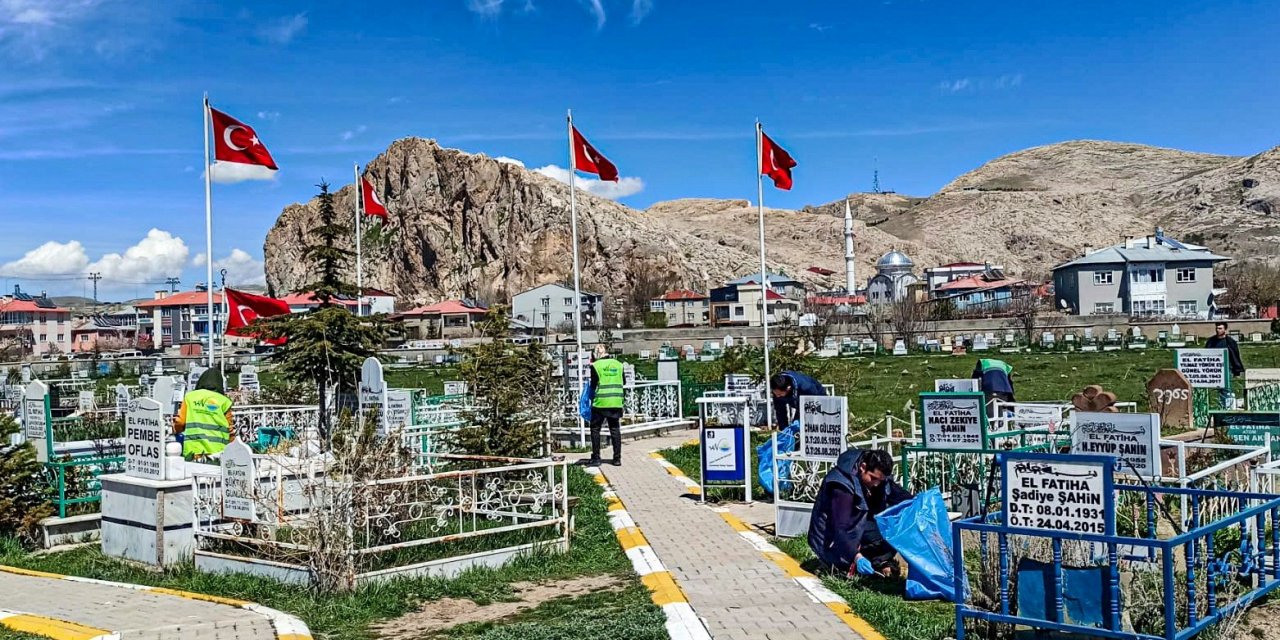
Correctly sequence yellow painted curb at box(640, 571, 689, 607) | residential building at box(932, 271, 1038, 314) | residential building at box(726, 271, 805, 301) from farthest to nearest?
residential building at box(726, 271, 805, 301) → residential building at box(932, 271, 1038, 314) → yellow painted curb at box(640, 571, 689, 607)

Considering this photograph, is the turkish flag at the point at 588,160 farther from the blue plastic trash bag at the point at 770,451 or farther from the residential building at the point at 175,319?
the residential building at the point at 175,319

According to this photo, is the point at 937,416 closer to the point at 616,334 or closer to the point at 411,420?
the point at 411,420

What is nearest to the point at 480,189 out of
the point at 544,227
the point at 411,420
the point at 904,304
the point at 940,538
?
the point at 544,227

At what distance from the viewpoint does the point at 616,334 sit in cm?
7725

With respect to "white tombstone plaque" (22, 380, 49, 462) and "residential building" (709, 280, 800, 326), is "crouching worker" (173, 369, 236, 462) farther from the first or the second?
"residential building" (709, 280, 800, 326)

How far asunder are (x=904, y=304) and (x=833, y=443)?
59.3 m

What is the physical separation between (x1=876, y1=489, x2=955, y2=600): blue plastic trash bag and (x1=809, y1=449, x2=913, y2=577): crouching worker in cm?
33

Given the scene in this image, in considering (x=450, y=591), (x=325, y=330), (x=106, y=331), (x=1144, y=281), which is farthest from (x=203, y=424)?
(x=106, y=331)

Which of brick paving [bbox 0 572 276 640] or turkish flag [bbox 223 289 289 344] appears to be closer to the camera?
brick paving [bbox 0 572 276 640]

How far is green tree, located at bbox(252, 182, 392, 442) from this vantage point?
17.8 meters

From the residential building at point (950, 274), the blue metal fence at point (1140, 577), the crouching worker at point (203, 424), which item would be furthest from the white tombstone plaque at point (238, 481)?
the residential building at point (950, 274)

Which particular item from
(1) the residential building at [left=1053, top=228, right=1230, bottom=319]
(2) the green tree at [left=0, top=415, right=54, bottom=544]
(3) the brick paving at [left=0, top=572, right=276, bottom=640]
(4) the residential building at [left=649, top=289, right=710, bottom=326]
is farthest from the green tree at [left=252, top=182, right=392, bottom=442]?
(4) the residential building at [left=649, top=289, right=710, bottom=326]

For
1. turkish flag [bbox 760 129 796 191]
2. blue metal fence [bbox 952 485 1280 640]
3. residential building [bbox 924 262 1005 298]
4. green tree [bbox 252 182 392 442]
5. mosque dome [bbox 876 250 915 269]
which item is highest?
mosque dome [bbox 876 250 915 269]

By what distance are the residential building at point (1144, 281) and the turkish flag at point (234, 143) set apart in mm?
80072
